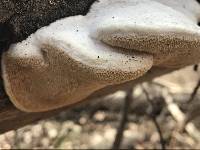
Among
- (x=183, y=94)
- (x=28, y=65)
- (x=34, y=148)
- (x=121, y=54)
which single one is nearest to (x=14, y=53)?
(x=28, y=65)

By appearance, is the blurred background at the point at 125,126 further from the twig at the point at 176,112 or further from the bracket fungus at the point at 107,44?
the bracket fungus at the point at 107,44

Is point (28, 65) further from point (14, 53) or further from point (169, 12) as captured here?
point (169, 12)

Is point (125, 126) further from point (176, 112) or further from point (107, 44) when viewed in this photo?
point (107, 44)

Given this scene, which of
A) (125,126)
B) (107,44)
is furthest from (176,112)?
(107,44)

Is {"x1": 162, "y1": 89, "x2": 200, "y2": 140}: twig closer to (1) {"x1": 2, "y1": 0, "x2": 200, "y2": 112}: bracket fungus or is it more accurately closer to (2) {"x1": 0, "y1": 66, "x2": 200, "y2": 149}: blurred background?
(2) {"x1": 0, "y1": 66, "x2": 200, "y2": 149}: blurred background

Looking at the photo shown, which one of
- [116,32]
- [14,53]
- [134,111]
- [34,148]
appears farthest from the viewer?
[134,111]

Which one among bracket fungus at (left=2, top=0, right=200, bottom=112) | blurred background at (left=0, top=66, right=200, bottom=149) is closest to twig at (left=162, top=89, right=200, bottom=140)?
blurred background at (left=0, top=66, right=200, bottom=149)

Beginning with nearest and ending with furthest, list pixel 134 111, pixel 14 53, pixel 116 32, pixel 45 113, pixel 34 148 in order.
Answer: pixel 116 32
pixel 14 53
pixel 45 113
pixel 34 148
pixel 134 111
